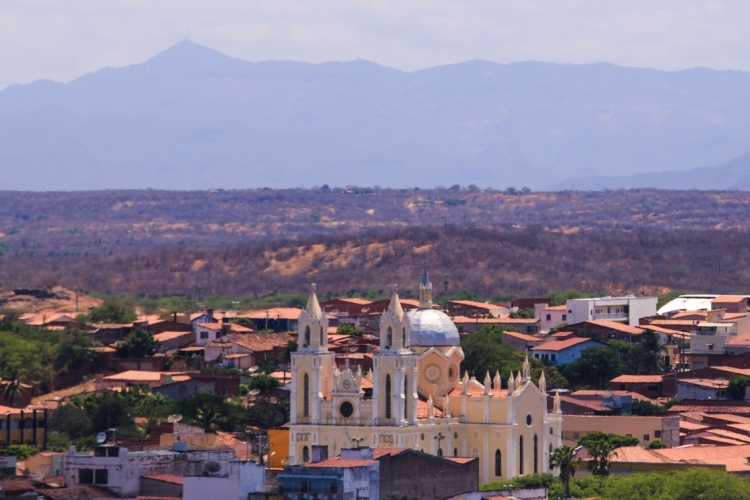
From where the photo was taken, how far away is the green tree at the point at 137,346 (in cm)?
9175

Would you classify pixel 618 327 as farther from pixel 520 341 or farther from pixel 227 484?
pixel 227 484

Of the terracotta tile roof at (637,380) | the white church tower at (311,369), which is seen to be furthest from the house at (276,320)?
the white church tower at (311,369)

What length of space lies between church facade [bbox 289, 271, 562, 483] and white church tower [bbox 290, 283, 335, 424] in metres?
0.03

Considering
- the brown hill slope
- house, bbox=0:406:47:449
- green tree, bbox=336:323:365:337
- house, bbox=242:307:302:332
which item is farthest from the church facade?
the brown hill slope

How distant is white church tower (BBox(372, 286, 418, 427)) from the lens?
209 feet

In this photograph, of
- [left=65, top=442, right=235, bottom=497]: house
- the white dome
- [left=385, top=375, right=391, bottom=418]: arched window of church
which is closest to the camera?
[left=65, top=442, right=235, bottom=497]: house

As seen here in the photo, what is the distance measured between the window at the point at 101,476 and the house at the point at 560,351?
4551 cm

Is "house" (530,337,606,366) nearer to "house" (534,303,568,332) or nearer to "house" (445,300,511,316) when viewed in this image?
"house" (534,303,568,332)

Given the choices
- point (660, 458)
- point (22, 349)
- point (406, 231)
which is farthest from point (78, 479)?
point (406, 231)

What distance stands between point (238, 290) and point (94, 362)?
58702 millimetres

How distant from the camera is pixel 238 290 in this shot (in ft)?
487

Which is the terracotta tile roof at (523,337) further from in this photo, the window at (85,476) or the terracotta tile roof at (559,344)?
the window at (85,476)

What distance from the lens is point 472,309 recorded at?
374 feet

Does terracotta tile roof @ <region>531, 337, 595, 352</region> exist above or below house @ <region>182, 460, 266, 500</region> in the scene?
below
